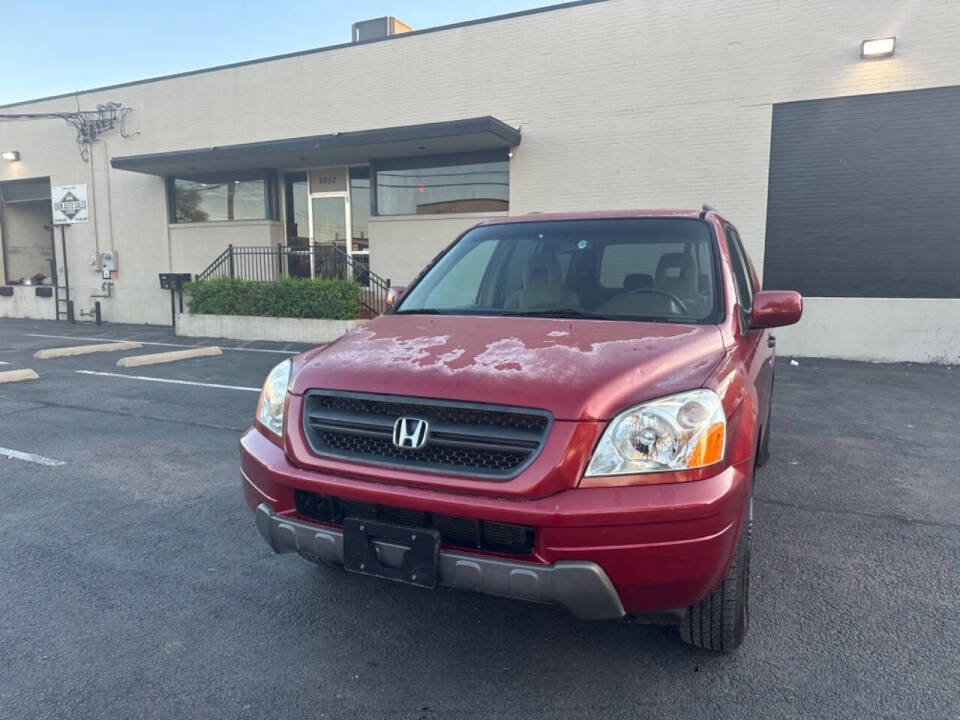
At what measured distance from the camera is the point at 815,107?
34.6 feet

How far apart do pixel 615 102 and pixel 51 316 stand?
16389 millimetres

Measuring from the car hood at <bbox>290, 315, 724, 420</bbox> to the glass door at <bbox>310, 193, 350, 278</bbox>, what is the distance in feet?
40.9

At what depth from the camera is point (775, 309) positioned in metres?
2.96

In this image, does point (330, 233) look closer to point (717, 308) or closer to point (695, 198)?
point (695, 198)

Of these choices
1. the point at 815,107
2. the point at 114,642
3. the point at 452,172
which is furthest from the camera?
the point at 452,172

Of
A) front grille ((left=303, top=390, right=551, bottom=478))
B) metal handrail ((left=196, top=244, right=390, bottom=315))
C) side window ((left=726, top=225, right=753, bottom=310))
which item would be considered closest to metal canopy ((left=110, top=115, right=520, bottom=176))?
metal handrail ((left=196, top=244, right=390, bottom=315))

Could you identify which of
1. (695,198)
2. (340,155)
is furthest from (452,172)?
(695,198)

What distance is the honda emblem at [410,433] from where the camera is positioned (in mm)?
2244

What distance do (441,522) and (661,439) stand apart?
31.2 inches

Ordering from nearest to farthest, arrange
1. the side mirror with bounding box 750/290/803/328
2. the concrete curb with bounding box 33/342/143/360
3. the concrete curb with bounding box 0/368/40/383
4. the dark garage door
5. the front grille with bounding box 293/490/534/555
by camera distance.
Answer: the front grille with bounding box 293/490/534/555
the side mirror with bounding box 750/290/803/328
the concrete curb with bounding box 0/368/40/383
the dark garage door
the concrete curb with bounding box 33/342/143/360

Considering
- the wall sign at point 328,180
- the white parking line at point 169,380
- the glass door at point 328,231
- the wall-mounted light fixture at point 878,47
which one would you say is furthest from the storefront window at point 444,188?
the white parking line at point 169,380

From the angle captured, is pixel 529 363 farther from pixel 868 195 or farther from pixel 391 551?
pixel 868 195

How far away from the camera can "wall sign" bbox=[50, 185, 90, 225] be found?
17297 mm

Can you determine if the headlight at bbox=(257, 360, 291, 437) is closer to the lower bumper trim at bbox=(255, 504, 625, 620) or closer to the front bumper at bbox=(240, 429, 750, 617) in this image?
the front bumper at bbox=(240, 429, 750, 617)
